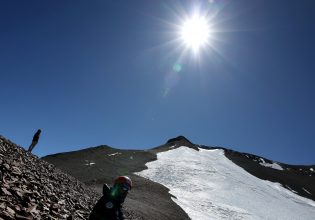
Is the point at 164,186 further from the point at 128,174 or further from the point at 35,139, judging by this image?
the point at 35,139

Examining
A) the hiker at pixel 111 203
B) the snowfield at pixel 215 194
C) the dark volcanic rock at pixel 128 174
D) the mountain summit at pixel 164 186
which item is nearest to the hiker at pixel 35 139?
the mountain summit at pixel 164 186

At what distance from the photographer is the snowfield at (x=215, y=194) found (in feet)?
168

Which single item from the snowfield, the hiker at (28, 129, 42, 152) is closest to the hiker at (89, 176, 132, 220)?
the snowfield

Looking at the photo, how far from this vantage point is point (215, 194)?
60.1 meters

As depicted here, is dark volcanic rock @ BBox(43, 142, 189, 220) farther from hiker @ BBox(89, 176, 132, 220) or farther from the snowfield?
hiker @ BBox(89, 176, 132, 220)

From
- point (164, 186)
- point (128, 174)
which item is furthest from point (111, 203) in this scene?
point (128, 174)

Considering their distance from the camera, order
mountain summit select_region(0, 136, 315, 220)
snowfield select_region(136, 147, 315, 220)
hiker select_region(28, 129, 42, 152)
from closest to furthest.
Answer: mountain summit select_region(0, 136, 315, 220) < hiker select_region(28, 129, 42, 152) < snowfield select_region(136, 147, 315, 220)

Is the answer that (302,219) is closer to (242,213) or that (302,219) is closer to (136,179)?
(242,213)

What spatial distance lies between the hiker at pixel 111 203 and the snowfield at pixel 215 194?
1382 inches

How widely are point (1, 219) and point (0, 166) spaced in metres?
5.43

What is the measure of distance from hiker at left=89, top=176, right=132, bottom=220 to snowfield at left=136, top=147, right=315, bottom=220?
35.1 m

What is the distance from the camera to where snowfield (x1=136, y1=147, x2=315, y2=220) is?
51.1 meters

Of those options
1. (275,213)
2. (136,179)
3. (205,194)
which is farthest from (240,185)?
(136,179)

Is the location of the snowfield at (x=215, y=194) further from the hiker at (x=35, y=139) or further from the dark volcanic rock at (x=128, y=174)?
the hiker at (x=35, y=139)
